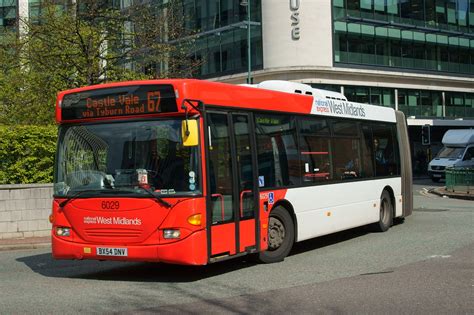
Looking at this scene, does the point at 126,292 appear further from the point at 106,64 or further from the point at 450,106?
the point at 450,106

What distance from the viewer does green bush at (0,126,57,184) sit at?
1537 centimetres

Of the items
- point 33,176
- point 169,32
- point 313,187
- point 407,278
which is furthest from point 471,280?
point 169,32

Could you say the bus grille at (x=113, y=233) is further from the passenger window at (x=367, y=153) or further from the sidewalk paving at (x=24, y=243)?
the passenger window at (x=367, y=153)

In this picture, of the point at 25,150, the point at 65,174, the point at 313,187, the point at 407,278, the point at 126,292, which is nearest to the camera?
the point at 126,292

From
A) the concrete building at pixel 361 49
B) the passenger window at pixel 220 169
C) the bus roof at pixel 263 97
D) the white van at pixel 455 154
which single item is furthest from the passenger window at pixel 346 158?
the concrete building at pixel 361 49

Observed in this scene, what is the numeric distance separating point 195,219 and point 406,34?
42.2 meters

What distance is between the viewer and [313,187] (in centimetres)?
1163

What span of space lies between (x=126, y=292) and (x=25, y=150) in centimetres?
827

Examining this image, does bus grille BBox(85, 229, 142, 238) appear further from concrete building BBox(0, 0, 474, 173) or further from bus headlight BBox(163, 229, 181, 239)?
concrete building BBox(0, 0, 474, 173)

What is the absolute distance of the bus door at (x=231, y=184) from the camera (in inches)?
355

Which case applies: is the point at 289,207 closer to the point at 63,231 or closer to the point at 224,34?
the point at 63,231

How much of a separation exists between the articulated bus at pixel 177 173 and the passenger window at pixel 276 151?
2cm

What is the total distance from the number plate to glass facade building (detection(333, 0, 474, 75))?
36.5 m

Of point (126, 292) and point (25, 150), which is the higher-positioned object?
point (25, 150)
